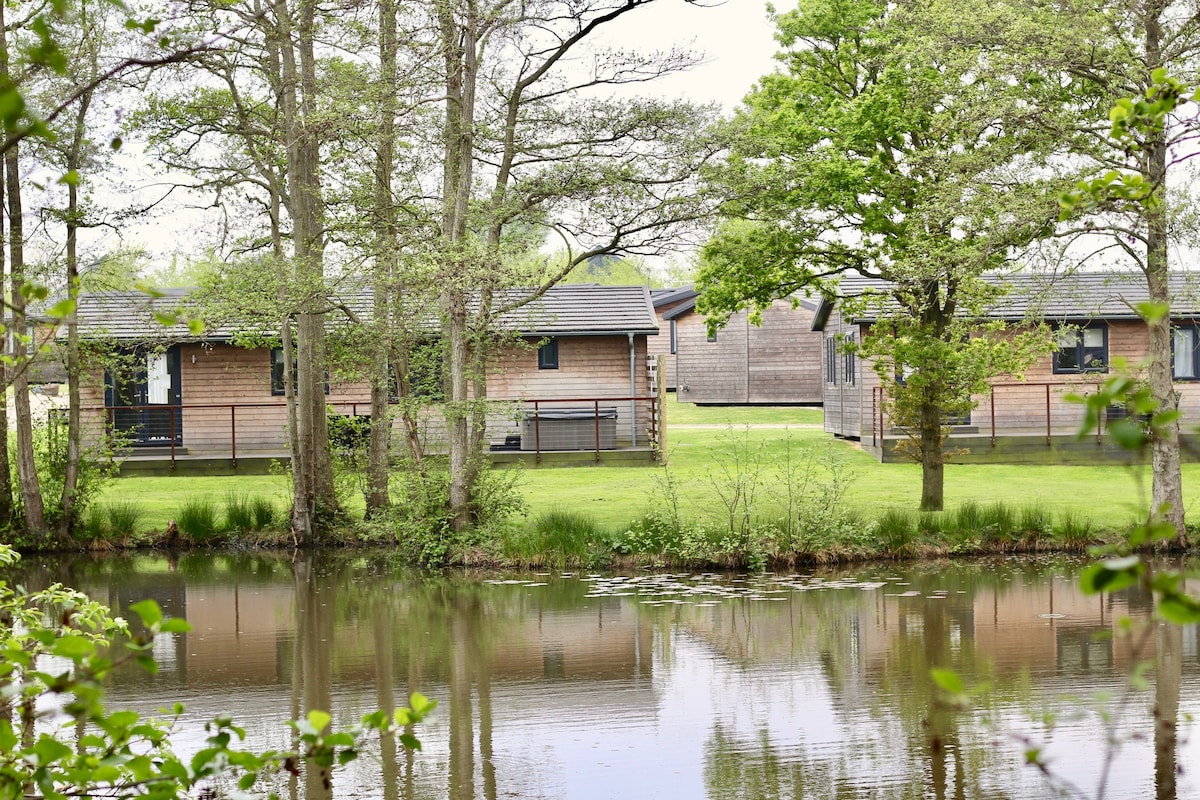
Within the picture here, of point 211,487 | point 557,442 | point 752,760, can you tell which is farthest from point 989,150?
point 211,487

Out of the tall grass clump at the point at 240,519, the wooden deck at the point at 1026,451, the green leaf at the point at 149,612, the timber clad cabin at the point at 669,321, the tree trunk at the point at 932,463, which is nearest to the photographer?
the green leaf at the point at 149,612

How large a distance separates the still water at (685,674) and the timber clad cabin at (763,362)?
27.0 metres

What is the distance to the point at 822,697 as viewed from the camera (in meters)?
9.99

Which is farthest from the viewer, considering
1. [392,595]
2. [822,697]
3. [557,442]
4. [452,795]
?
[557,442]

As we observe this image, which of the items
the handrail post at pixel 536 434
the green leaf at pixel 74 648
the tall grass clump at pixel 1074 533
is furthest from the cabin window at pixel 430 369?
the green leaf at pixel 74 648

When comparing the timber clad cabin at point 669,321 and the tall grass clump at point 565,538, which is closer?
the tall grass clump at point 565,538

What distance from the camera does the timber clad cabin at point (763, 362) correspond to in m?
43.2

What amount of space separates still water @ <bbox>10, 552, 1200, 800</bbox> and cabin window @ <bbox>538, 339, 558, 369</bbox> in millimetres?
12776

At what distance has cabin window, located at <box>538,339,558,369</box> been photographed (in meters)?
29.8

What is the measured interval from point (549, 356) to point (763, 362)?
50.1 ft

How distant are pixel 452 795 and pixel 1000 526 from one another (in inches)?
448

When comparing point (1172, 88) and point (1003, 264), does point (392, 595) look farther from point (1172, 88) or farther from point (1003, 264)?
point (1172, 88)

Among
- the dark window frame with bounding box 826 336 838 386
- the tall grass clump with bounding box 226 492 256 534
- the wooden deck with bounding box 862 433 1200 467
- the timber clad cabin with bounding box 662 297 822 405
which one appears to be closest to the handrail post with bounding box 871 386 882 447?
the wooden deck with bounding box 862 433 1200 467

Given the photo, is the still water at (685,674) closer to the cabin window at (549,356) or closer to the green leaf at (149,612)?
the green leaf at (149,612)
